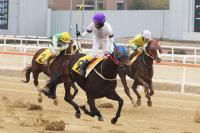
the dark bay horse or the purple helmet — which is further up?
the purple helmet

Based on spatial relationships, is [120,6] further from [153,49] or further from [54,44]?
[54,44]

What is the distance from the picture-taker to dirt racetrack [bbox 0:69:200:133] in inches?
403

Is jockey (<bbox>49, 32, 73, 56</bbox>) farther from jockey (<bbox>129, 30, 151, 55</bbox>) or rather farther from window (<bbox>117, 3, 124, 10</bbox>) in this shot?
window (<bbox>117, 3, 124, 10</bbox>)

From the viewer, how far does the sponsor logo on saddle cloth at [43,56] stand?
13789 millimetres

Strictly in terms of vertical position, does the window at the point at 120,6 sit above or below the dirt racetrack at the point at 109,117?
above

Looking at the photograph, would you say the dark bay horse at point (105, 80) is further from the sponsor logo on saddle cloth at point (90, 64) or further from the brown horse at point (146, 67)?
the brown horse at point (146, 67)

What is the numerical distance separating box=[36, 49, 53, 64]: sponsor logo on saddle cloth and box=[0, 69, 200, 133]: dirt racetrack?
925 mm

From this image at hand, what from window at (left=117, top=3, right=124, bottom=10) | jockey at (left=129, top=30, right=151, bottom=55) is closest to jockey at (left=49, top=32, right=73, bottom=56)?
jockey at (left=129, top=30, right=151, bottom=55)

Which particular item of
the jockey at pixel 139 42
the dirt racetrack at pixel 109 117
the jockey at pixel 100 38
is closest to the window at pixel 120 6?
the dirt racetrack at pixel 109 117

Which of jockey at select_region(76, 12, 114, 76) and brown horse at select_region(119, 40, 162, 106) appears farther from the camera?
brown horse at select_region(119, 40, 162, 106)

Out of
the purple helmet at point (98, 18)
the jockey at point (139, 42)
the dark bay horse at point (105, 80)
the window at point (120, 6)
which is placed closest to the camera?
the dark bay horse at point (105, 80)

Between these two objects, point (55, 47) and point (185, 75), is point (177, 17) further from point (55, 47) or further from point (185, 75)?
point (55, 47)

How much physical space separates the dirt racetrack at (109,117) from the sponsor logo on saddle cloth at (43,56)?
0.93m

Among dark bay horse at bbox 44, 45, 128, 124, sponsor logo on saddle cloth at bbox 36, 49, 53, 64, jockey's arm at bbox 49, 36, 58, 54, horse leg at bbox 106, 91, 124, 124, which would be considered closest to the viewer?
dark bay horse at bbox 44, 45, 128, 124
